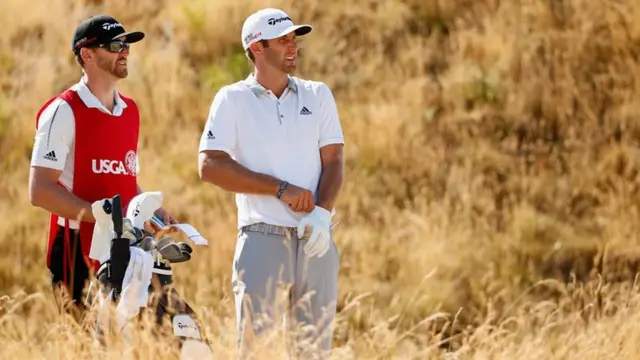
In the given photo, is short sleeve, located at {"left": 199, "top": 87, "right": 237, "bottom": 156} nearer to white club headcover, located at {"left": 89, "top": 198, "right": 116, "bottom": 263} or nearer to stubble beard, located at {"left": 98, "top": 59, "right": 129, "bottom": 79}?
stubble beard, located at {"left": 98, "top": 59, "right": 129, "bottom": 79}

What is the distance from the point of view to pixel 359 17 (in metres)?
12.9

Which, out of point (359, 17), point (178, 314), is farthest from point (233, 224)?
point (178, 314)

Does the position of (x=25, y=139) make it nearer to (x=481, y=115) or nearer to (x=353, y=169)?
(x=353, y=169)

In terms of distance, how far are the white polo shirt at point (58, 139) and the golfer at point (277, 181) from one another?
24.5 inches

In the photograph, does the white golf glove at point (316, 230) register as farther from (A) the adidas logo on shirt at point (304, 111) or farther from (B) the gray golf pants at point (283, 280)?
(A) the adidas logo on shirt at point (304, 111)

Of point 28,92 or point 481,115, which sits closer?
point 481,115

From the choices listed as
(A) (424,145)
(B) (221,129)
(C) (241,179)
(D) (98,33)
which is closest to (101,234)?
(C) (241,179)

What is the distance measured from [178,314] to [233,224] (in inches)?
194

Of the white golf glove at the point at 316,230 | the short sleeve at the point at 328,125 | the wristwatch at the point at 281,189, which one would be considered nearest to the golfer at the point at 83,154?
the wristwatch at the point at 281,189

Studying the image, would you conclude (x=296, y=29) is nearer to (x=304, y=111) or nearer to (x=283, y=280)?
(x=304, y=111)

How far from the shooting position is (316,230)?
599cm

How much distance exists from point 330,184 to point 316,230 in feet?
1.01

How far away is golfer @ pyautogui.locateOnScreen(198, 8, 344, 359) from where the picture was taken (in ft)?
19.8

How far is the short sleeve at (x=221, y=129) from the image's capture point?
6.14 m
